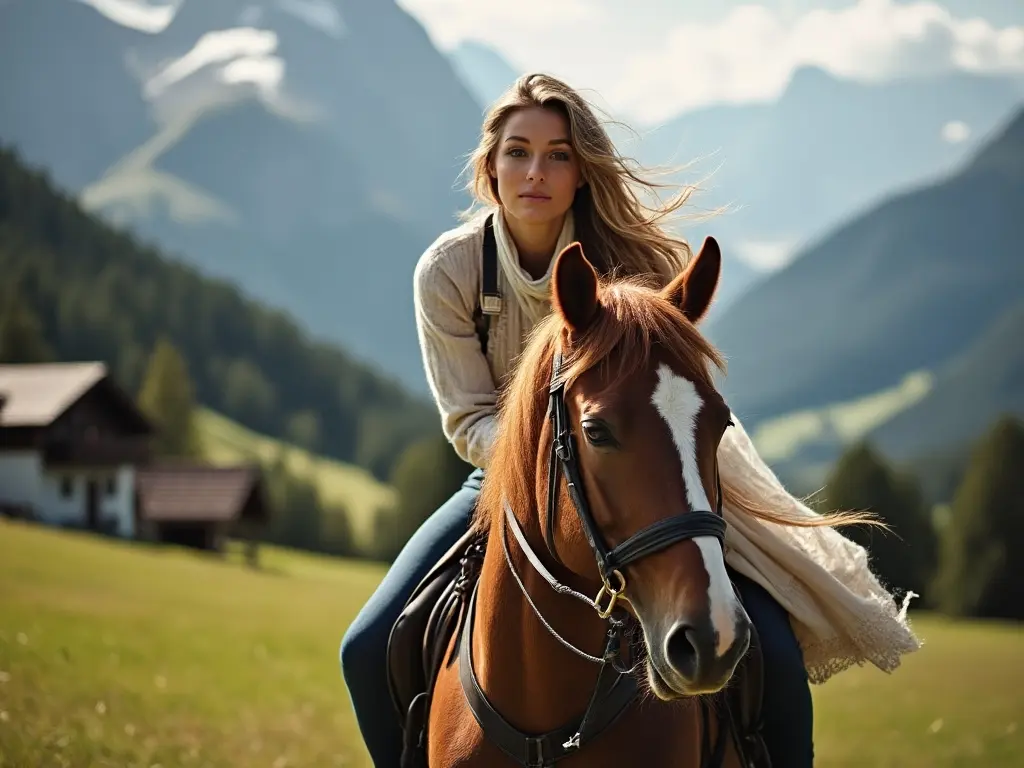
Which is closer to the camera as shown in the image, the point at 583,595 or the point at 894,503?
the point at 583,595

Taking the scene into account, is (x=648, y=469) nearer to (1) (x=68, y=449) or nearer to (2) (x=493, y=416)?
(2) (x=493, y=416)

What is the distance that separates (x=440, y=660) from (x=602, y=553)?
150cm

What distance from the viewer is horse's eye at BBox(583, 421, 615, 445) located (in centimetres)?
317

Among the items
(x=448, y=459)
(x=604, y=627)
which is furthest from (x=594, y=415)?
(x=448, y=459)

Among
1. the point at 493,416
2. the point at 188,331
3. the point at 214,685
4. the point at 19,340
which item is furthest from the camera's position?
the point at 188,331

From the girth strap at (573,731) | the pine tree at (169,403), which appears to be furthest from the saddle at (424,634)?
the pine tree at (169,403)

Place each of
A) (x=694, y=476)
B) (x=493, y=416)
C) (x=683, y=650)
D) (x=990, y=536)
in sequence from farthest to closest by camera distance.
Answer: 1. (x=990, y=536)
2. (x=493, y=416)
3. (x=694, y=476)
4. (x=683, y=650)

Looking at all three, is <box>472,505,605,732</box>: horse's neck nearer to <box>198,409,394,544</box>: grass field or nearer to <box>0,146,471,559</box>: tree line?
<box>0,146,471,559</box>: tree line

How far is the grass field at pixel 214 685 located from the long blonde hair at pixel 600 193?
5114 mm

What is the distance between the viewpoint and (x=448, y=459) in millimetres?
55938

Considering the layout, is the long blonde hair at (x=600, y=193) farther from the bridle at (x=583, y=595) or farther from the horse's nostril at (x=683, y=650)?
the horse's nostril at (x=683, y=650)

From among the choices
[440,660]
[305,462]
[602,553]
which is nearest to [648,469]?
[602,553]

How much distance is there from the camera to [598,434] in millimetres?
3182

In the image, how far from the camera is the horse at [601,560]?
3.00 m
